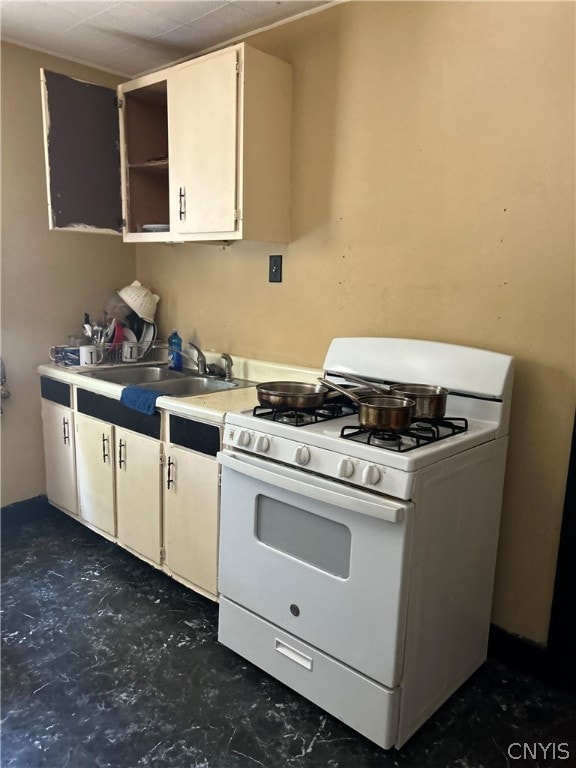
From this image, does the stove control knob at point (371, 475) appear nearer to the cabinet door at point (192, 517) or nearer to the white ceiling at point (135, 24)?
the cabinet door at point (192, 517)

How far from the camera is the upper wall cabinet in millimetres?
2283

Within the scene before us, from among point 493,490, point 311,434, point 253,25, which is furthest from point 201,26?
point 493,490

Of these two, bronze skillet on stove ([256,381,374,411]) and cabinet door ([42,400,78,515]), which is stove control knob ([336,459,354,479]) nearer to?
bronze skillet on stove ([256,381,374,411])

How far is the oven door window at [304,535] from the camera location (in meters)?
1.63

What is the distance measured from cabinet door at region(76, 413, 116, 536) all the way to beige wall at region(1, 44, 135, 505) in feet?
1.45

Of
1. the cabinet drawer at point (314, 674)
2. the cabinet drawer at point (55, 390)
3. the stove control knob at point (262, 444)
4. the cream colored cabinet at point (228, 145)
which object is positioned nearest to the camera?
the cabinet drawer at point (314, 674)

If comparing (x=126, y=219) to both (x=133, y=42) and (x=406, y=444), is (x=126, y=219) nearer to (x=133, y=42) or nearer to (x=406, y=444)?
(x=133, y=42)

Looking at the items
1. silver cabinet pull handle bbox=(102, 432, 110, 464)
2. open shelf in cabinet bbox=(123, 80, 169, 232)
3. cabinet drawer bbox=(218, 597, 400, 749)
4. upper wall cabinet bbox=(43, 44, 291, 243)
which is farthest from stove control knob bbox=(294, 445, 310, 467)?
open shelf in cabinet bbox=(123, 80, 169, 232)

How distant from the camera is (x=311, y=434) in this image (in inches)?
65.4

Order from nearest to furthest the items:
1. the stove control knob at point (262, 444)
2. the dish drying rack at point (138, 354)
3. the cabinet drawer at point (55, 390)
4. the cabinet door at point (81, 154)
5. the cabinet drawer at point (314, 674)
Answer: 1. the cabinet drawer at point (314, 674)
2. the stove control knob at point (262, 444)
3. the cabinet door at point (81, 154)
4. the cabinet drawer at point (55, 390)
5. the dish drying rack at point (138, 354)

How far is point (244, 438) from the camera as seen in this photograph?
72.7 inches

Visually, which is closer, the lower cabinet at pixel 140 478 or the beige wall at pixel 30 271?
the lower cabinet at pixel 140 478

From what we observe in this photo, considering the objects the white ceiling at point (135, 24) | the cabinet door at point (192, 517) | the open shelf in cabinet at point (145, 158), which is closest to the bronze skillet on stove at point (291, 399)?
the cabinet door at point (192, 517)

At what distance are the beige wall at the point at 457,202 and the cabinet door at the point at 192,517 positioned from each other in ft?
2.51
